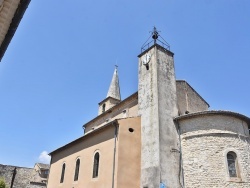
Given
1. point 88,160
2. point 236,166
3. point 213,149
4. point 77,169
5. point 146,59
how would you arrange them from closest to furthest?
1. point 236,166
2. point 213,149
3. point 88,160
4. point 77,169
5. point 146,59

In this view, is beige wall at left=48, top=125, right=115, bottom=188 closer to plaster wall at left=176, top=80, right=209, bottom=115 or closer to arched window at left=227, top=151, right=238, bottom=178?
plaster wall at left=176, top=80, right=209, bottom=115

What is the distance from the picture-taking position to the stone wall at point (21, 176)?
3353 centimetres

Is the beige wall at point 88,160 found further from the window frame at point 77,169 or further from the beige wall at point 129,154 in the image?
the beige wall at point 129,154

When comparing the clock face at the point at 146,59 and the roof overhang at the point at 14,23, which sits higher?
the clock face at the point at 146,59

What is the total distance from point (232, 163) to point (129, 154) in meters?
6.30

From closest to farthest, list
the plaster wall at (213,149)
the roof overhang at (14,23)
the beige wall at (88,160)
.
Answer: the roof overhang at (14,23) < the plaster wall at (213,149) < the beige wall at (88,160)

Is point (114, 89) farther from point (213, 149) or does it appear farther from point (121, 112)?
point (213, 149)

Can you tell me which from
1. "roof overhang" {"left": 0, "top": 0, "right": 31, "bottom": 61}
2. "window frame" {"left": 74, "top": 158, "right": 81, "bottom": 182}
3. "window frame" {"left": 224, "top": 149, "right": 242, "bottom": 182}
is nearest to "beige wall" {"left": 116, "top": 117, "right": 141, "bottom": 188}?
"window frame" {"left": 74, "top": 158, "right": 81, "bottom": 182}

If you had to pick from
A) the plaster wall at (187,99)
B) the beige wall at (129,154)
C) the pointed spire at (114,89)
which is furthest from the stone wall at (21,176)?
the plaster wall at (187,99)

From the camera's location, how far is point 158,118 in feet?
56.2

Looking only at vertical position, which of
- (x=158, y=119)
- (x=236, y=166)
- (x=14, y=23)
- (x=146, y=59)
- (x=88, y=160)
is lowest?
(x=14, y=23)

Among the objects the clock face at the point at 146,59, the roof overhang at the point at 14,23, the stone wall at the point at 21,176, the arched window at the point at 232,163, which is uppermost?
the clock face at the point at 146,59

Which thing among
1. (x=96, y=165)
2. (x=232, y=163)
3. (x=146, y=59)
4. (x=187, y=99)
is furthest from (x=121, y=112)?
(x=232, y=163)

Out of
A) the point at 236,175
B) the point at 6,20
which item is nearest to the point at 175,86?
the point at 236,175
